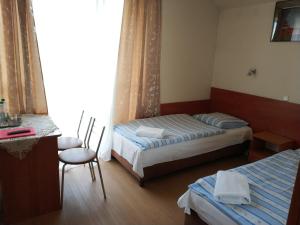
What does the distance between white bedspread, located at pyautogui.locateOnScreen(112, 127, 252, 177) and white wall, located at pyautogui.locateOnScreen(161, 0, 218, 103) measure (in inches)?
42.4

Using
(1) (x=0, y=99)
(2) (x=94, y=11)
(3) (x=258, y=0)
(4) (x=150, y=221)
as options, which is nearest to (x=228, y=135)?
(4) (x=150, y=221)

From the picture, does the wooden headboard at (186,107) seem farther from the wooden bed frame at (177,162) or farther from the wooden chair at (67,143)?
the wooden chair at (67,143)

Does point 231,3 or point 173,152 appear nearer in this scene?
point 173,152

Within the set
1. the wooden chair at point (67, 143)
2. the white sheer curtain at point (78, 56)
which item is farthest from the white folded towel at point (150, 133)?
the wooden chair at point (67, 143)

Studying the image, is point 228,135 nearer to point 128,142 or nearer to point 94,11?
point 128,142

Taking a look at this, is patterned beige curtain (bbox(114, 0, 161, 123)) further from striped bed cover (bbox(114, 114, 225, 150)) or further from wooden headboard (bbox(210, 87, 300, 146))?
wooden headboard (bbox(210, 87, 300, 146))

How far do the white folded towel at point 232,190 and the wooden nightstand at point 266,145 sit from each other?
4.54 feet

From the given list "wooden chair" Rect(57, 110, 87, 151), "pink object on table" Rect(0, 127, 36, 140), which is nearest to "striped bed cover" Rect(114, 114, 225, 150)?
"wooden chair" Rect(57, 110, 87, 151)

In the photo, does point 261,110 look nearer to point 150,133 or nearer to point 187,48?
point 187,48

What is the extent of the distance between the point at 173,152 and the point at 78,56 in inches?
65.3

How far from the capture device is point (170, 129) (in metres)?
3.19

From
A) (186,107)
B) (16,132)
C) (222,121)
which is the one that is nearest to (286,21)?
(222,121)

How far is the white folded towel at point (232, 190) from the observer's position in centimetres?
171

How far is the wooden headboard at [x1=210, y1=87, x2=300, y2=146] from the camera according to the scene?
3.13 meters
